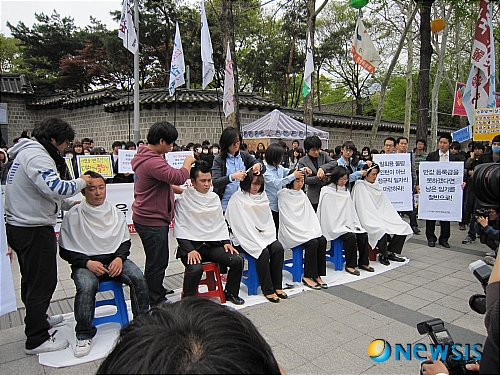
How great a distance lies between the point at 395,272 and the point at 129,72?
19091mm

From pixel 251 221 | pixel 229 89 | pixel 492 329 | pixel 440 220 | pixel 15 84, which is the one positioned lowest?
pixel 440 220

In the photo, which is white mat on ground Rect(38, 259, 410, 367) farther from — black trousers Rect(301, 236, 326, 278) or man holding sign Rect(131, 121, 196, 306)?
man holding sign Rect(131, 121, 196, 306)

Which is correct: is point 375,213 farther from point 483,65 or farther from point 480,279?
point 480,279

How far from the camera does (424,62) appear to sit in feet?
29.7

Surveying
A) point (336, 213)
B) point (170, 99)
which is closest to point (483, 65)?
point (336, 213)

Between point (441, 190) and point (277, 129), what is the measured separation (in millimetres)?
7159

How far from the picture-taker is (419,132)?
9.45 meters

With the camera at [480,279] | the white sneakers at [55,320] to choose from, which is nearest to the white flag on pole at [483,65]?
the camera at [480,279]

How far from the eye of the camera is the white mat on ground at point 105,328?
2874 mm

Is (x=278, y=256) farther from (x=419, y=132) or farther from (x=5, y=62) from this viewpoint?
(x=5, y=62)

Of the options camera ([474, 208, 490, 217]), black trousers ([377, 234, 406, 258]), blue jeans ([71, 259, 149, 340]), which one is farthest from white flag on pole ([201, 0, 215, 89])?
camera ([474, 208, 490, 217])

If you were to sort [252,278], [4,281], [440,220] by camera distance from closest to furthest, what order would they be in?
[4,281], [252,278], [440,220]

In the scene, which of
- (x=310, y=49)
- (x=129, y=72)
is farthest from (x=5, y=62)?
(x=310, y=49)

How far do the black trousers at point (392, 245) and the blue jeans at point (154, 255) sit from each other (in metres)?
3.22
